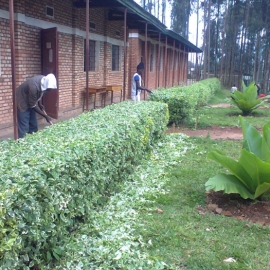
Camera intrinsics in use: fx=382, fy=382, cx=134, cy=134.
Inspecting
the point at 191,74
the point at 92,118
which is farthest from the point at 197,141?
the point at 191,74

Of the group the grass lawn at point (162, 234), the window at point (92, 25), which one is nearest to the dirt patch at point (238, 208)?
the grass lawn at point (162, 234)

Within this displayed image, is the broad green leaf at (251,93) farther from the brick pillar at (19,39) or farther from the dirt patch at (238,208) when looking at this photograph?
the dirt patch at (238,208)

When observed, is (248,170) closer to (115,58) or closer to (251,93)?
(251,93)

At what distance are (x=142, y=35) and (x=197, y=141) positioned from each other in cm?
1151

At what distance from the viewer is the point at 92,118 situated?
5477mm

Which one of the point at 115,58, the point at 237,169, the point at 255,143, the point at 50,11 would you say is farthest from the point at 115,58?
the point at 237,169

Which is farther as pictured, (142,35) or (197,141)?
(142,35)

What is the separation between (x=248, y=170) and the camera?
14.5 ft

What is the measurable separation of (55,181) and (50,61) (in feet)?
22.9

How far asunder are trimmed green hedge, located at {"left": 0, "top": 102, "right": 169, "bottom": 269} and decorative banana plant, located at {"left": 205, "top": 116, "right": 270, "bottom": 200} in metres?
1.22

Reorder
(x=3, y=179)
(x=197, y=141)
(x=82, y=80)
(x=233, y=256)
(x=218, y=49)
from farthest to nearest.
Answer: (x=218, y=49), (x=82, y=80), (x=197, y=141), (x=233, y=256), (x=3, y=179)

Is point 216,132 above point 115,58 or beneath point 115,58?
beneath

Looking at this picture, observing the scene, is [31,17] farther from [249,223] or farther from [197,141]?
[249,223]

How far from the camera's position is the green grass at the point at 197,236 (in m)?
3.36
